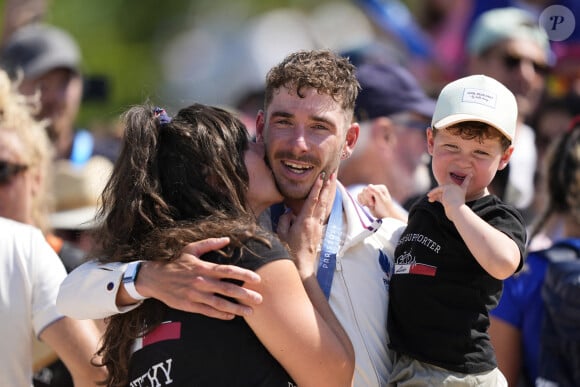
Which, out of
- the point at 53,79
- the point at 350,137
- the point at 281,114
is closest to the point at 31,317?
the point at 281,114

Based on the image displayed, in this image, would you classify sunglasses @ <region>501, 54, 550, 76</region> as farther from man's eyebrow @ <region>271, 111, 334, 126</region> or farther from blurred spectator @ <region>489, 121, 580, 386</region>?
man's eyebrow @ <region>271, 111, 334, 126</region>

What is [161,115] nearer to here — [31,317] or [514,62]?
[31,317]

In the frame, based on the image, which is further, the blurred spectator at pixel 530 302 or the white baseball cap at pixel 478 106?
the blurred spectator at pixel 530 302

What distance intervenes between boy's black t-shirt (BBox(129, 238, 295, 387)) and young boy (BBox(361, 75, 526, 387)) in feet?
1.64

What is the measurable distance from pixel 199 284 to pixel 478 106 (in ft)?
3.80

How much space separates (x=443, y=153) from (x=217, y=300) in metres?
0.99

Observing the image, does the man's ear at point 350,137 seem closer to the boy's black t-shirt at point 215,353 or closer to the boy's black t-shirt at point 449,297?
the boy's black t-shirt at point 449,297

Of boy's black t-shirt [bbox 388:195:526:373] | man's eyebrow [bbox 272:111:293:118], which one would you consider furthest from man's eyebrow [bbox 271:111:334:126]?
boy's black t-shirt [bbox 388:195:526:373]

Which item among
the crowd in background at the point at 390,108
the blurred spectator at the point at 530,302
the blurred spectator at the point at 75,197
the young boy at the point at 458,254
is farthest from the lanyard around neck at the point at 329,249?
the blurred spectator at the point at 75,197

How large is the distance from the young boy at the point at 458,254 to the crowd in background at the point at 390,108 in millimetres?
699

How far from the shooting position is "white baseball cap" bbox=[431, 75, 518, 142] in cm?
353

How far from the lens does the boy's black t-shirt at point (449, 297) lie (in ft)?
11.4

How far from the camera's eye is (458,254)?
352 centimetres

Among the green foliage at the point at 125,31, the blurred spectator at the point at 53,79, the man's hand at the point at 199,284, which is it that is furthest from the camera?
the green foliage at the point at 125,31
